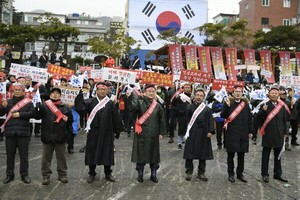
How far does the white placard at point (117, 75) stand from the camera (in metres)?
9.12

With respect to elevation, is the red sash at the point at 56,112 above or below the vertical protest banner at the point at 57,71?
below

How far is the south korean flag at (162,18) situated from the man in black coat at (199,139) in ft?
166

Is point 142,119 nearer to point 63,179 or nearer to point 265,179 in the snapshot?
point 63,179

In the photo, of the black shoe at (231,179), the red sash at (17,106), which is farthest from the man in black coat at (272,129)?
the red sash at (17,106)

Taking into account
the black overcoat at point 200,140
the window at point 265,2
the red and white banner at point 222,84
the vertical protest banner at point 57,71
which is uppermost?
the window at point 265,2

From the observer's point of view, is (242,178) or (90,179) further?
(242,178)

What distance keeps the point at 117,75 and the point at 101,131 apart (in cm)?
244

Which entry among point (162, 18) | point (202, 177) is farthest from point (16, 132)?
point (162, 18)

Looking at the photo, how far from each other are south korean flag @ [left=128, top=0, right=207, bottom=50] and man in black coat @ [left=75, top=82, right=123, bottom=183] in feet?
167

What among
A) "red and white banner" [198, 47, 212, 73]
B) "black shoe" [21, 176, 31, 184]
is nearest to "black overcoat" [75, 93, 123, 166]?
"black shoe" [21, 176, 31, 184]

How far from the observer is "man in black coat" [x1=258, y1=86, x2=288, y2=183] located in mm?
7258

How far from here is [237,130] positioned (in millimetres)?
7281

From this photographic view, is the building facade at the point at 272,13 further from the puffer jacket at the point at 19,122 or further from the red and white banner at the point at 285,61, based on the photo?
the puffer jacket at the point at 19,122

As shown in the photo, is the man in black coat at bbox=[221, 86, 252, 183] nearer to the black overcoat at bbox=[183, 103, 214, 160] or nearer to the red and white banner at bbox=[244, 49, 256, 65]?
the black overcoat at bbox=[183, 103, 214, 160]
